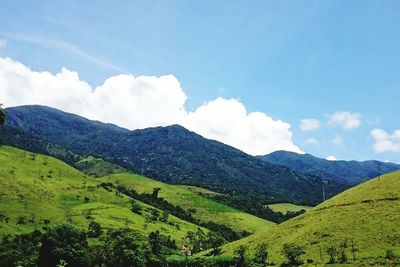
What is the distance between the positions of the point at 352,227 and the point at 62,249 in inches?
2981

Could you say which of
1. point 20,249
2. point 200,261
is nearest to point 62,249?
point 200,261

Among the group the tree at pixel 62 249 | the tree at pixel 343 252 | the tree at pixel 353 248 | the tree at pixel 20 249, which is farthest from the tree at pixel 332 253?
the tree at pixel 20 249

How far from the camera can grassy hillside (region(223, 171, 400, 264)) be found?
114 meters

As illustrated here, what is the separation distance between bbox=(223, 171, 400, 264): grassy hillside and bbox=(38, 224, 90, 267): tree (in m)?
45.2

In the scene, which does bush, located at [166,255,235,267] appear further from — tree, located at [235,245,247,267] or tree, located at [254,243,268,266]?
tree, located at [254,243,268,266]

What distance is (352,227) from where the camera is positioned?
126 m

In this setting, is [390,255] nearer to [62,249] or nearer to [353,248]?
[353,248]

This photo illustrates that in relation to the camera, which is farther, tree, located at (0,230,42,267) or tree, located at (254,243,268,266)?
tree, located at (0,230,42,267)

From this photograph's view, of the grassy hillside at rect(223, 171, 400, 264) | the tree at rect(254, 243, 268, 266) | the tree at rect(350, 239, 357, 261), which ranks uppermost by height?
the grassy hillside at rect(223, 171, 400, 264)

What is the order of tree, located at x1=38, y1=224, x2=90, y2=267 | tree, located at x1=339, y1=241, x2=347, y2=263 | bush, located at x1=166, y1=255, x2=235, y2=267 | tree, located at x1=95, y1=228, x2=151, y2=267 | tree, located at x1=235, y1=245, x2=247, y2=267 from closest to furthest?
tree, located at x1=339, y1=241, x2=347, y2=263
tree, located at x1=235, y1=245, x2=247, y2=267
tree, located at x1=38, y1=224, x2=90, y2=267
tree, located at x1=95, y1=228, x2=151, y2=267
bush, located at x1=166, y1=255, x2=235, y2=267

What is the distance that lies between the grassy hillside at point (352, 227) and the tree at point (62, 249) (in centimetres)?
4518

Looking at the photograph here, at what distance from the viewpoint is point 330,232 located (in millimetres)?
128250

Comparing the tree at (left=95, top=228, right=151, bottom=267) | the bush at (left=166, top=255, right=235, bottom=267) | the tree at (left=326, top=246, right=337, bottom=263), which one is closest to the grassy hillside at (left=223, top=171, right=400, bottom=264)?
the tree at (left=326, top=246, right=337, bottom=263)

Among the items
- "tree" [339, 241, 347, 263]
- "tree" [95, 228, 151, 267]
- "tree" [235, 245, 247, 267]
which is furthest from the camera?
"tree" [95, 228, 151, 267]
